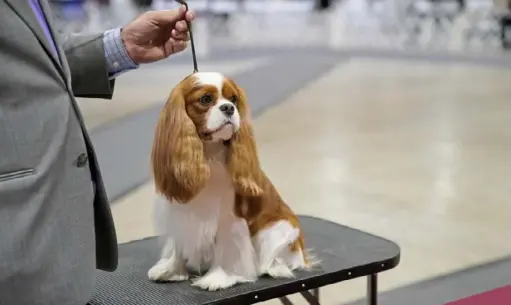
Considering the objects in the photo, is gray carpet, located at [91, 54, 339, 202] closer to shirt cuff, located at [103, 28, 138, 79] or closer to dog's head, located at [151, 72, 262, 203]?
shirt cuff, located at [103, 28, 138, 79]

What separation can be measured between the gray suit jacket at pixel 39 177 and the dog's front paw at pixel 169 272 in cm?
33

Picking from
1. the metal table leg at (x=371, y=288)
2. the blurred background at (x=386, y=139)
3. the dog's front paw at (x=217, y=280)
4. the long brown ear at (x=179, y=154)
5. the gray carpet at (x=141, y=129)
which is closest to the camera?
the long brown ear at (x=179, y=154)

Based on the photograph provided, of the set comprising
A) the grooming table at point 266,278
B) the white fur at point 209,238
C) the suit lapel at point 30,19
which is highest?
the suit lapel at point 30,19

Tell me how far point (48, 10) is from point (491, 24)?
16328 millimetres

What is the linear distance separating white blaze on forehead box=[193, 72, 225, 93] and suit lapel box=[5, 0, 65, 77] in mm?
367

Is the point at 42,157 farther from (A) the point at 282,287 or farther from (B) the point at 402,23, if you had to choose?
(B) the point at 402,23

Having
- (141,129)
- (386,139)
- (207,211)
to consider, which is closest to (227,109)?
(207,211)

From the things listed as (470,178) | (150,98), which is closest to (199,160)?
(470,178)

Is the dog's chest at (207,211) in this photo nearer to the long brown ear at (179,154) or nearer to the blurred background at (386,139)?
the long brown ear at (179,154)

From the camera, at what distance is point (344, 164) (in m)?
5.26

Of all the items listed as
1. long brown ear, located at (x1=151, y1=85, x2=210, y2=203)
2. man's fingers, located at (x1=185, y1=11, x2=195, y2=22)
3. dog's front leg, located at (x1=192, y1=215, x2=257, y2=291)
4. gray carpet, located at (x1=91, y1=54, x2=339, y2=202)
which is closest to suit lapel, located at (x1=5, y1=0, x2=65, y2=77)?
long brown ear, located at (x1=151, y1=85, x2=210, y2=203)

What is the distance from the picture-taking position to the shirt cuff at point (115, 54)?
179cm

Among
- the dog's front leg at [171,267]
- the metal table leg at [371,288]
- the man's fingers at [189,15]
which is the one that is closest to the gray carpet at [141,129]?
the metal table leg at [371,288]

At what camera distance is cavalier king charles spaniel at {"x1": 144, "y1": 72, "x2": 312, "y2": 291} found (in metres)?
1.61
